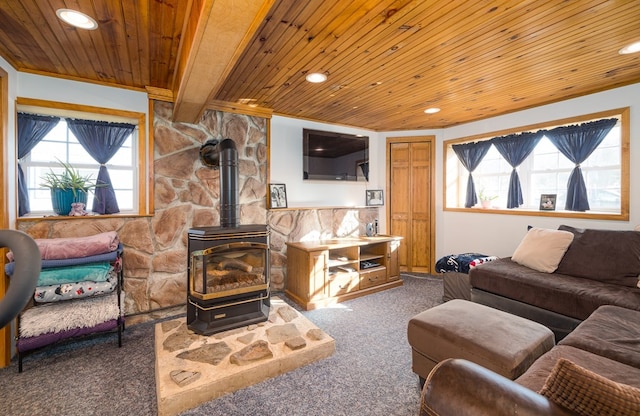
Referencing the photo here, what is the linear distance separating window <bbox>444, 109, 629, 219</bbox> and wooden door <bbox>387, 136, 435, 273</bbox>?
30 centimetres

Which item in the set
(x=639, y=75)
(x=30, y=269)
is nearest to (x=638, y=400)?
(x=30, y=269)

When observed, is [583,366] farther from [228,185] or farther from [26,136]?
[26,136]

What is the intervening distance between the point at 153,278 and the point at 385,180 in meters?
3.43

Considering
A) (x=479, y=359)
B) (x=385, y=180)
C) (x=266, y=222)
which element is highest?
(x=385, y=180)

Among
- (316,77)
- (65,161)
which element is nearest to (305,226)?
(316,77)

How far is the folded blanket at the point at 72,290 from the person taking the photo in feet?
6.98

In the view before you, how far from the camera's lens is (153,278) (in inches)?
117

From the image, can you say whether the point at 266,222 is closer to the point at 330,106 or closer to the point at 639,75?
the point at 330,106

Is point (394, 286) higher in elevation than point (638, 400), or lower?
lower

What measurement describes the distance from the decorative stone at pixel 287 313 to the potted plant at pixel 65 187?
2.11 meters

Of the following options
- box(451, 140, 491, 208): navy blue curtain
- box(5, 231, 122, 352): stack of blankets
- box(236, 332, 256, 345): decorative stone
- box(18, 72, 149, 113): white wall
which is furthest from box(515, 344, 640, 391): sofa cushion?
box(18, 72, 149, 113): white wall

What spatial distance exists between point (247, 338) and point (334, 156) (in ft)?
8.73

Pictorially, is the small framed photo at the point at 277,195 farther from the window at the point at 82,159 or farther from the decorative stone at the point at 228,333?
the decorative stone at the point at 228,333

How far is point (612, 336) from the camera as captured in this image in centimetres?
156
